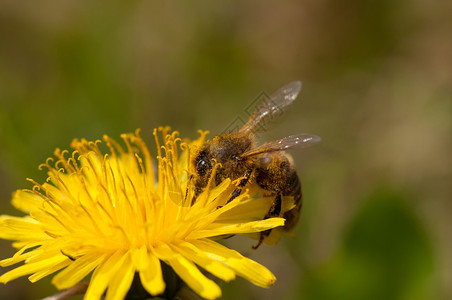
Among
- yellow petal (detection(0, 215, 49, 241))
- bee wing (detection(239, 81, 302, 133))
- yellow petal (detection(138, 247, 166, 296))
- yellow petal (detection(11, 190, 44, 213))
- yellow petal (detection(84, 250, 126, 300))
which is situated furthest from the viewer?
bee wing (detection(239, 81, 302, 133))

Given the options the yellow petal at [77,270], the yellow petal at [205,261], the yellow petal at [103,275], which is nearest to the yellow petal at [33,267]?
the yellow petal at [77,270]

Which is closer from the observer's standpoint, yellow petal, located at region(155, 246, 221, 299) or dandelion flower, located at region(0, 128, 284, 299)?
yellow petal, located at region(155, 246, 221, 299)

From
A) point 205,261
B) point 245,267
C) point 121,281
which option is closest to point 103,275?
point 121,281

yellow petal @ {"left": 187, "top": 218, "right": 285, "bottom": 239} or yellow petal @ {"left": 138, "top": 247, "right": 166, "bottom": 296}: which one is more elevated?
yellow petal @ {"left": 138, "top": 247, "right": 166, "bottom": 296}

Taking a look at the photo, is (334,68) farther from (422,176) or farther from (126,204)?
(126,204)

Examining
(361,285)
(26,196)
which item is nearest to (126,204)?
(26,196)

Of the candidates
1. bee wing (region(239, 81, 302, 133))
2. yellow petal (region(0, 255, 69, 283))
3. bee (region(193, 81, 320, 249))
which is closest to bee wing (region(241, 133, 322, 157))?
bee (region(193, 81, 320, 249))

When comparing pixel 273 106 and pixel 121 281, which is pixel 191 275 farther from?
pixel 273 106

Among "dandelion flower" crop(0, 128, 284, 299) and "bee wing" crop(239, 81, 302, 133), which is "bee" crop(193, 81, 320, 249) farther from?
"bee wing" crop(239, 81, 302, 133)
